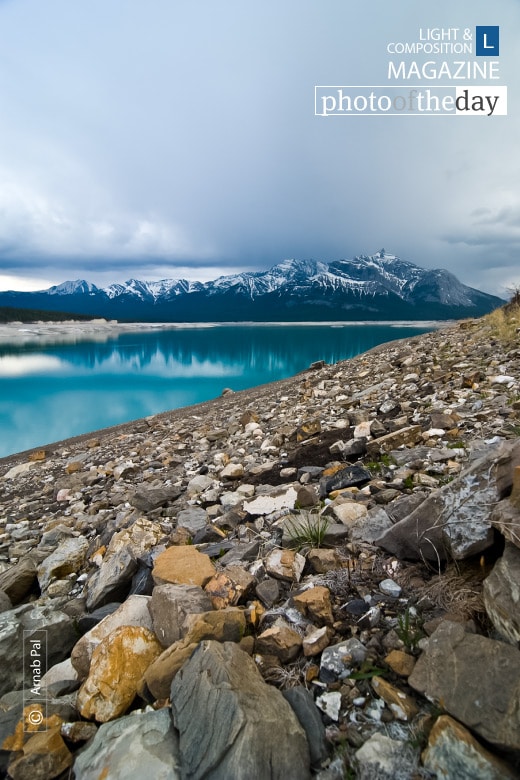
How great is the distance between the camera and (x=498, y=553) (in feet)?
8.35

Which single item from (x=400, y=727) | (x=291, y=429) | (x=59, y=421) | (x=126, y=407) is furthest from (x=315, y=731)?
(x=126, y=407)

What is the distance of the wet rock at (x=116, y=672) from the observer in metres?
2.31

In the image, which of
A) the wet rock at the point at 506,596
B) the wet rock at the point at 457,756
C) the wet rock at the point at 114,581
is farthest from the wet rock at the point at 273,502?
the wet rock at the point at 457,756

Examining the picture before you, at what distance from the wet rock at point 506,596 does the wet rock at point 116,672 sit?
1998 mm

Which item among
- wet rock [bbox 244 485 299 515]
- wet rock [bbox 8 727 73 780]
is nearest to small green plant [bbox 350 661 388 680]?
wet rock [bbox 8 727 73 780]

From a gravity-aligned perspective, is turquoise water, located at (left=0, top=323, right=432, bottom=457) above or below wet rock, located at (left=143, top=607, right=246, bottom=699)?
below

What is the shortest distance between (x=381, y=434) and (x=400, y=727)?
485cm

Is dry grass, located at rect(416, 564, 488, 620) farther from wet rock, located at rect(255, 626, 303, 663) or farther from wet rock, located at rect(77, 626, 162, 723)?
wet rock, located at rect(77, 626, 162, 723)

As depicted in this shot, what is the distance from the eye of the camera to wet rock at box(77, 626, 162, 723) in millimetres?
2312

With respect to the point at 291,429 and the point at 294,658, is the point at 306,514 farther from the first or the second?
the point at 291,429

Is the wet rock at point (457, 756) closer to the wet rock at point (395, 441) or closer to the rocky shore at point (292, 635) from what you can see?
the rocky shore at point (292, 635)
